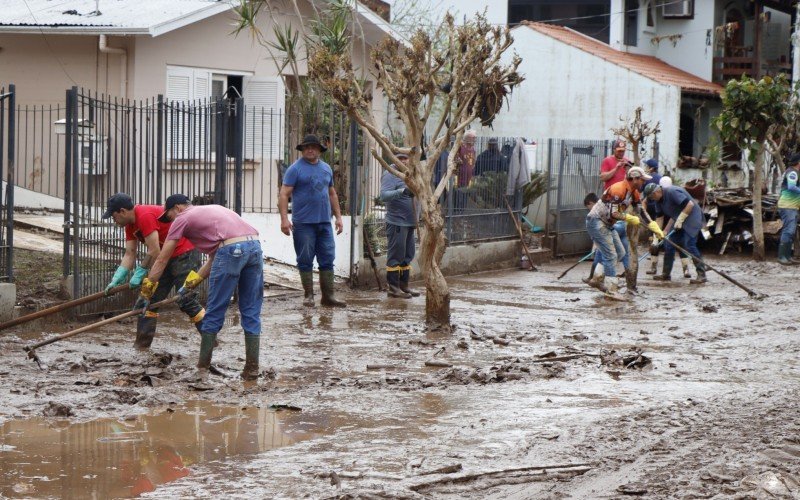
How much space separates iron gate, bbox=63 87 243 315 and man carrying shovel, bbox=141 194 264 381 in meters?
2.58

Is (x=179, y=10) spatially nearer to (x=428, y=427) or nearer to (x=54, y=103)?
(x=54, y=103)

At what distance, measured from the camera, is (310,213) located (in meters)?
12.9

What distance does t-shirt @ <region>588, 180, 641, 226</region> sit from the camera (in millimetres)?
14828

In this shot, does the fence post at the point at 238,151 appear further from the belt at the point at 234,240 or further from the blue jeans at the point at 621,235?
the blue jeans at the point at 621,235

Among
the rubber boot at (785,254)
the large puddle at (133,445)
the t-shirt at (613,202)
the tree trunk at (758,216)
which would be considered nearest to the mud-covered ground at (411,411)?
the large puddle at (133,445)

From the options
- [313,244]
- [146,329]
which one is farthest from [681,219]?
[146,329]

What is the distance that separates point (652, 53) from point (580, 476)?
28874 millimetres

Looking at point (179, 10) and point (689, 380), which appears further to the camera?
point (179, 10)

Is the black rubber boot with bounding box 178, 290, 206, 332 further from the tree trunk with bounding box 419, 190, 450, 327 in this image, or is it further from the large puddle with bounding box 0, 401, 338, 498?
the tree trunk with bounding box 419, 190, 450, 327

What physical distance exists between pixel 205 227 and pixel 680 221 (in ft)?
32.0

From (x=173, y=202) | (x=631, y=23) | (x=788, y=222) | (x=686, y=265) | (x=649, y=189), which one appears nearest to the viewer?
(x=173, y=202)

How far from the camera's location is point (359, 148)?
1542 cm

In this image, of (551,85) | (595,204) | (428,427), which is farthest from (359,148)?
(551,85)

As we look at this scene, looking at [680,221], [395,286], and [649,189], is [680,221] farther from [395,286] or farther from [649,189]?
[395,286]
